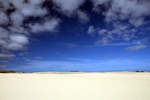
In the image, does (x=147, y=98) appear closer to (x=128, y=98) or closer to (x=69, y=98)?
(x=128, y=98)

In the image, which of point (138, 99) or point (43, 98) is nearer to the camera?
point (138, 99)

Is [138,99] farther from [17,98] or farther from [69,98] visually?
[17,98]

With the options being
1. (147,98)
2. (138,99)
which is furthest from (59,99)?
(147,98)

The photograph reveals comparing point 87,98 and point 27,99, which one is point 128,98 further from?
point 27,99

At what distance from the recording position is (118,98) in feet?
6.73

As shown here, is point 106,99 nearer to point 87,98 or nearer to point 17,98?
point 87,98

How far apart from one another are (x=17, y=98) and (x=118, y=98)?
2304 mm

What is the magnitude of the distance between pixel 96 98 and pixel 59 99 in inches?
32.8

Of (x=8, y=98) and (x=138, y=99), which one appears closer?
(x=138, y=99)

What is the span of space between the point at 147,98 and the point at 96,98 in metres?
1.10

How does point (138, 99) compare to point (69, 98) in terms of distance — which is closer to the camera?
point (138, 99)

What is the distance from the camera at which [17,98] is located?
7.07 feet

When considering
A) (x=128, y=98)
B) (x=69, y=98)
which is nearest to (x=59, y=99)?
(x=69, y=98)

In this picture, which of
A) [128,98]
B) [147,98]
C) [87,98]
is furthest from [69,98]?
[147,98]
